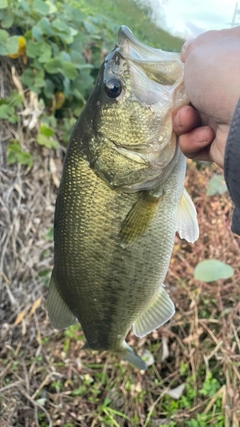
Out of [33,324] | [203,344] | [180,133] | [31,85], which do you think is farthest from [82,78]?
[180,133]

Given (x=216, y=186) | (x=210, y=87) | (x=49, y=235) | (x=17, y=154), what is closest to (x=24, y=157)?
(x=17, y=154)

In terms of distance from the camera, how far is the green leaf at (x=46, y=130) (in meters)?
2.63

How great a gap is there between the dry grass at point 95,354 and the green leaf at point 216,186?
99 mm

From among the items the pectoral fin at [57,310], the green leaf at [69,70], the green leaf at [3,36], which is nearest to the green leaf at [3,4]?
the green leaf at [3,36]

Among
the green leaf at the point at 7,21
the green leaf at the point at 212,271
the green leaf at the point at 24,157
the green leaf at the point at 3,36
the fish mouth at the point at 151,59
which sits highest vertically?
the fish mouth at the point at 151,59

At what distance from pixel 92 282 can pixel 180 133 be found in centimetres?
50

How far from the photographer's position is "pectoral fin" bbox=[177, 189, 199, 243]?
4.26 feet

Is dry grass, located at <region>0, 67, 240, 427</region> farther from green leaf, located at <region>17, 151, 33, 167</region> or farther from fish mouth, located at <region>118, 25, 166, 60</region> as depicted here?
fish mouth, located at <region>118, 25, 166, 60</region>

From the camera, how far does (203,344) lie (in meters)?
2.47

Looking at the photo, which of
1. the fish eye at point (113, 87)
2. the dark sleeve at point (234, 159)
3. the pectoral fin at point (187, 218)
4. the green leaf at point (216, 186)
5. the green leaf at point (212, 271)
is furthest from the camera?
the green leaf at point (216, 186)

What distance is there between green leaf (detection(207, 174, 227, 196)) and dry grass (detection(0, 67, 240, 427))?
3.9 inches

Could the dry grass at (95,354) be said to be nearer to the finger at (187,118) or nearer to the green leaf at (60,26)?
the green leaf at (60,26)

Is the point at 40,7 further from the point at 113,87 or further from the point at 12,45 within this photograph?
the point at 113,87

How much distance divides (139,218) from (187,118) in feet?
1.00
